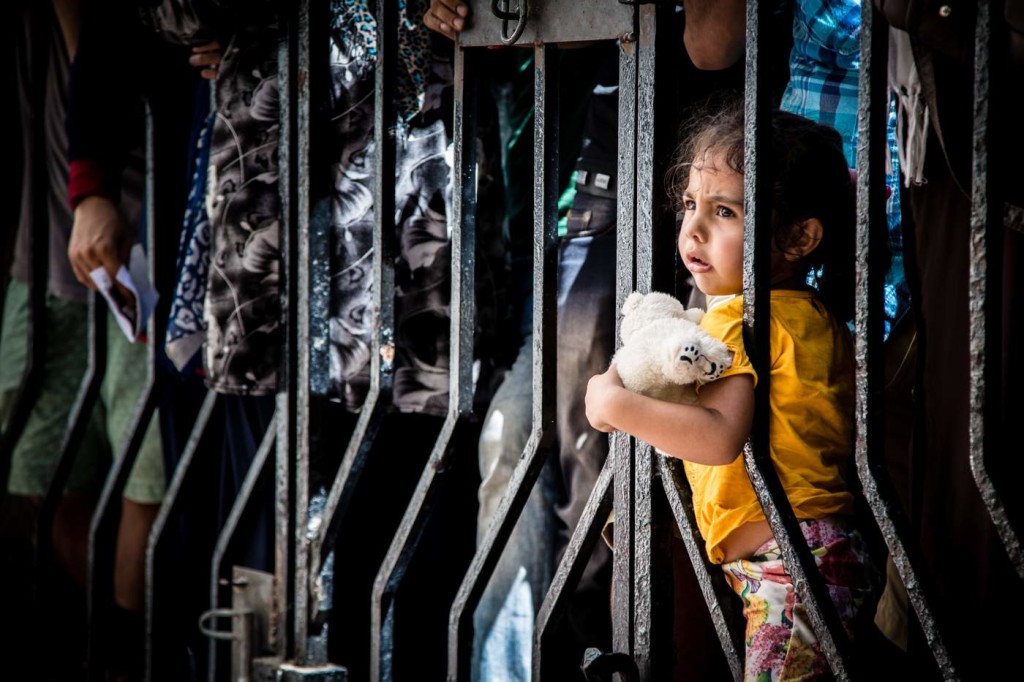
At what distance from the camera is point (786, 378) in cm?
167

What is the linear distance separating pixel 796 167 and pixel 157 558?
1.72 metres

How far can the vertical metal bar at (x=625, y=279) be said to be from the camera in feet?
5.70

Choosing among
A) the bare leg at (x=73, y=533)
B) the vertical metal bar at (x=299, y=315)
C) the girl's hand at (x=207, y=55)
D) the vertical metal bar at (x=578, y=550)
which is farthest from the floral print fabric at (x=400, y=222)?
the bare leg at (x=73, y=533)

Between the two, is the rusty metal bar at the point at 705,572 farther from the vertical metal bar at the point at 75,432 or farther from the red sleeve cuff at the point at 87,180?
the red sleeve cuff at the point at 87,180

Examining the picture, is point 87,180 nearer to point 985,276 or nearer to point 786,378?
point 786,378

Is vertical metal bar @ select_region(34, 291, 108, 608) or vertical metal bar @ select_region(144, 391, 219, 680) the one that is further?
vertical metal bar @ select_region(34, 291, 108, 608)

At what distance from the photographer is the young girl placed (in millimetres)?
1663

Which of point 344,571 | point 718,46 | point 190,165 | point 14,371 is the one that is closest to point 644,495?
point 718,46

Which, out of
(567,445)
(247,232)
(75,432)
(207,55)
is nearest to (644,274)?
(567,445)

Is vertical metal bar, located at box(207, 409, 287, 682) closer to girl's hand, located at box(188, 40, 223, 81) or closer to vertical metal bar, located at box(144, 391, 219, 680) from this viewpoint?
vertical metal bar, located at box(144, 391, 219, 680)

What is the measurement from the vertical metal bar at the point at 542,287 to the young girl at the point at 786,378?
195 millimetres

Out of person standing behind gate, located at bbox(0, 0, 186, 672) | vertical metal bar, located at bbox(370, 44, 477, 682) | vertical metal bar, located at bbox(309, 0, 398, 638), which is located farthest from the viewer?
person standing behind gate, located at bbox(0, 0, 186, 672)

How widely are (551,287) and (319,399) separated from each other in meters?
0.67

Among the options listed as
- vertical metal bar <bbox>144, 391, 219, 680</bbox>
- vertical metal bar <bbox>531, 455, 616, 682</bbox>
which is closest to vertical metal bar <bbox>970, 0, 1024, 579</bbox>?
vertical metal bar <bbox>531, 455, 616, 682</bbox>
